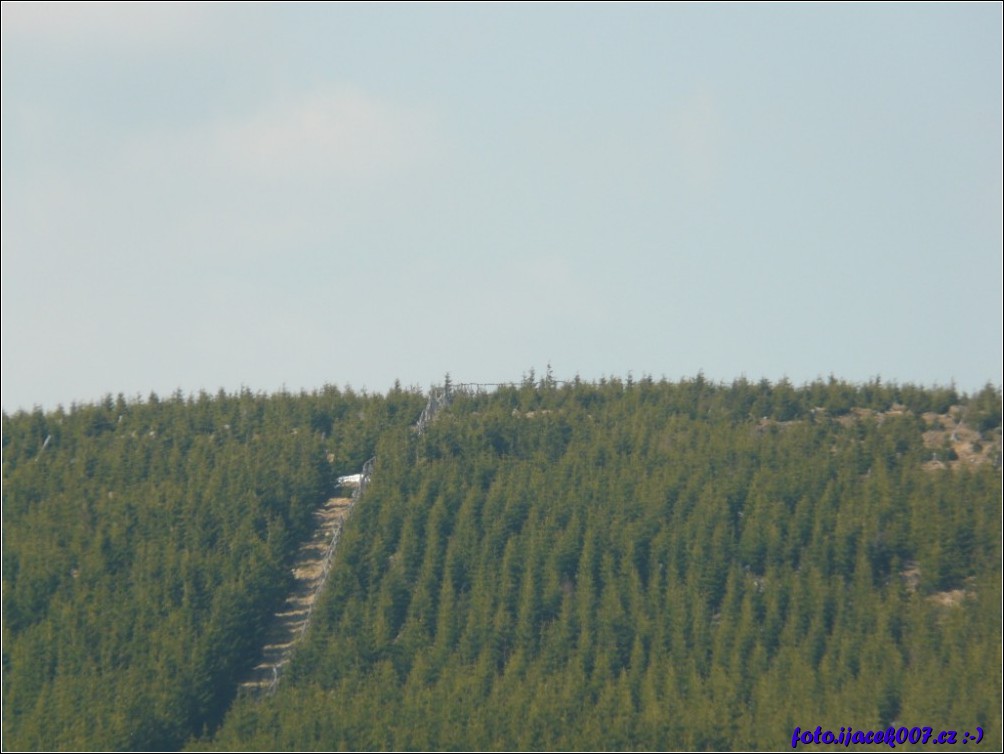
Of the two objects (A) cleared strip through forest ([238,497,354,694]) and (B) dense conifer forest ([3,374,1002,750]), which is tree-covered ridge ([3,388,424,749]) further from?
(A) cleared strip through forest ([238,497,354,694])

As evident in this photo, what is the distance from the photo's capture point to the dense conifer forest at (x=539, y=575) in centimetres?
6244

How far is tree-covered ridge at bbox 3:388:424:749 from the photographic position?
65.6 metres

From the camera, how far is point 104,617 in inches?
2709

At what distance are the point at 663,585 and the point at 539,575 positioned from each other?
457cm

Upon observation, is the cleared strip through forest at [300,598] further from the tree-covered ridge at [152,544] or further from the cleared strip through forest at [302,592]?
Answer: the tree-covered ridge at [152,544]

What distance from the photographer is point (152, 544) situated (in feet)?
236

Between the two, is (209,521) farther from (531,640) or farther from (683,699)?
(683,699)

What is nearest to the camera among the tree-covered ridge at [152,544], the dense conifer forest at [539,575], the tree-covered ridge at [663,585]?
the tree-covered ridge at [663,585]

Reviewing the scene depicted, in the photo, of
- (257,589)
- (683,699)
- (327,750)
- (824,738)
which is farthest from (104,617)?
(824,738)

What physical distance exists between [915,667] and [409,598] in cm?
1856

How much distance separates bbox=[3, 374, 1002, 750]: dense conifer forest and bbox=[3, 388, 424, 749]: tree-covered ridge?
0.40 feet

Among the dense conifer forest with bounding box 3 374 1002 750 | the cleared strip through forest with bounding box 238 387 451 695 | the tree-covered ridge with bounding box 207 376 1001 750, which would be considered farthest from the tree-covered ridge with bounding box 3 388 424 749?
the tree-covered ridge with bounding box 207 376 1001 750

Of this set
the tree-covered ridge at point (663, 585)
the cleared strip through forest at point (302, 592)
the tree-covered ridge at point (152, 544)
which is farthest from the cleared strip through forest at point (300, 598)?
the tree-covered ridge at point (663, 585)

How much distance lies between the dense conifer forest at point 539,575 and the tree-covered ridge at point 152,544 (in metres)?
0.12
